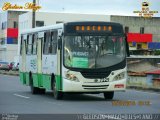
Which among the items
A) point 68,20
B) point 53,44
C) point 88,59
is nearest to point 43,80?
point 53,44

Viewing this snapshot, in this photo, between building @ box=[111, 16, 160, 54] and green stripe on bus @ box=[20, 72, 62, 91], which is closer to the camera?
green stripe on bus @ box=[20, 72, 62, 91]

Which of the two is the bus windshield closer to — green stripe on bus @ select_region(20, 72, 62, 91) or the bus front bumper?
the bus front bumper

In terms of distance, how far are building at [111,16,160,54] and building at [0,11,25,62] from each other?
18478mm

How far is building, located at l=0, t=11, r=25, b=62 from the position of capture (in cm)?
10256

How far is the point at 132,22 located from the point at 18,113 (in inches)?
3630

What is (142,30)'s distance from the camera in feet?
354

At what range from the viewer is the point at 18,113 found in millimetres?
16453

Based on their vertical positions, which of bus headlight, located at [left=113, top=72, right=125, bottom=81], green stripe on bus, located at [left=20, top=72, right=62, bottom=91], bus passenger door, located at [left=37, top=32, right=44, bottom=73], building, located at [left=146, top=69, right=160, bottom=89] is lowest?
building, located at [left=146, top=69, right=160, bottom=89]

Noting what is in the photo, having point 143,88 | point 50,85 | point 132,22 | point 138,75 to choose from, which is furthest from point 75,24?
point 132,22

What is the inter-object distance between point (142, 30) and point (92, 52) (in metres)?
87.3

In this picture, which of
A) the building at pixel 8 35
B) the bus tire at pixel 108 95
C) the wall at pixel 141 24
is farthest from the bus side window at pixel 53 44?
the wall at pixel 141 24

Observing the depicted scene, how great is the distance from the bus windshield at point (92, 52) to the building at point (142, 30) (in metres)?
79.3

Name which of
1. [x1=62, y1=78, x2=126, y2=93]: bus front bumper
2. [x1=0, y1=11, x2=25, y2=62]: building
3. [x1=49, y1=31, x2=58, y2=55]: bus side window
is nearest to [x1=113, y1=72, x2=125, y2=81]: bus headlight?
[x1=62, y1=78, x2=126, y2=93]: bus front bumper

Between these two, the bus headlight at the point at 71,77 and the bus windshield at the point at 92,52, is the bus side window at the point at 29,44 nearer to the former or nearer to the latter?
the bus windshield at the point at 92,52
